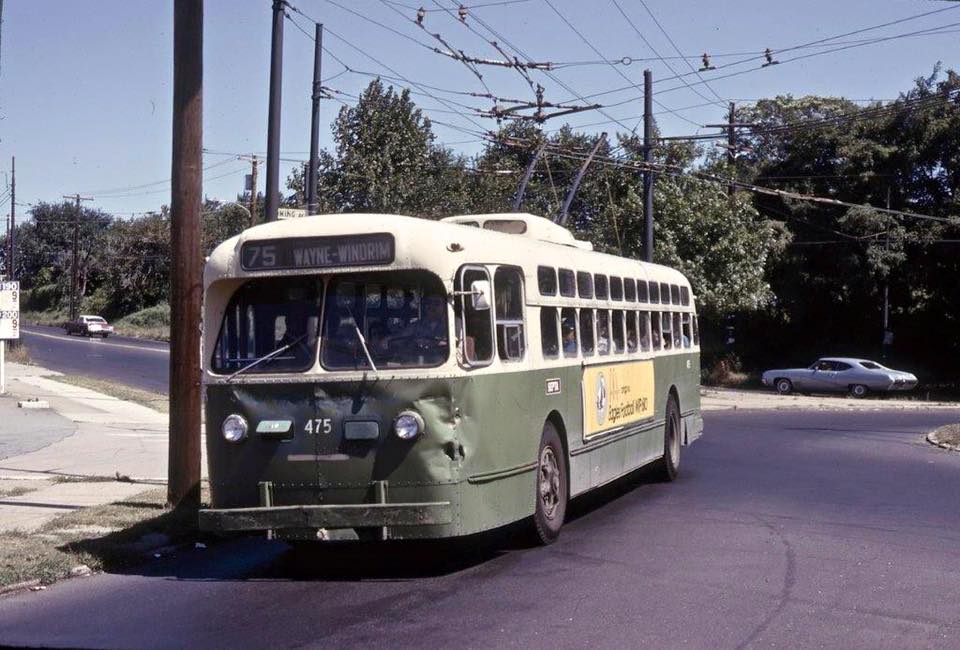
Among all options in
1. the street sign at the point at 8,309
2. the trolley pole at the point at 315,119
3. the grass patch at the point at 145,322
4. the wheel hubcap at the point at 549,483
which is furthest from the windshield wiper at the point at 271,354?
the grass patch at the point at 145,322

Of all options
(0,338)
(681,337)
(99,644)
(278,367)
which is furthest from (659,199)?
(99,644)

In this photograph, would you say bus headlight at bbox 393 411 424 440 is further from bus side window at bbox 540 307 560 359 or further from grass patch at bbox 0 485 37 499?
grass patch at bbox 0 485 37 499

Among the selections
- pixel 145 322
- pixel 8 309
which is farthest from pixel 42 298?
pixel 8 309

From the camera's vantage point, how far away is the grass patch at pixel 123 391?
103ft

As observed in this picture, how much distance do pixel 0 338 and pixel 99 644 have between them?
1006 inches

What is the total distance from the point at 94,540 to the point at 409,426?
354cm

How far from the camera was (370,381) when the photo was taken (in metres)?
9.38

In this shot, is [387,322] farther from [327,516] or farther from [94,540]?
[94,540]

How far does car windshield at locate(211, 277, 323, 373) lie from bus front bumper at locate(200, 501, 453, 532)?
109 cm

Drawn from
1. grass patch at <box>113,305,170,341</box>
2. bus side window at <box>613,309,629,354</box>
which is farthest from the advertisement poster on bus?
grass patch at <box>113,305,170,341</box>

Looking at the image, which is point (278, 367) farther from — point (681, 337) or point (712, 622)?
point (681, 337)

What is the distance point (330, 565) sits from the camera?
33.7ft

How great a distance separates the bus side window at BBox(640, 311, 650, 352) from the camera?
1500 cm

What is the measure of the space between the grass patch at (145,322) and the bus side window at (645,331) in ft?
241
